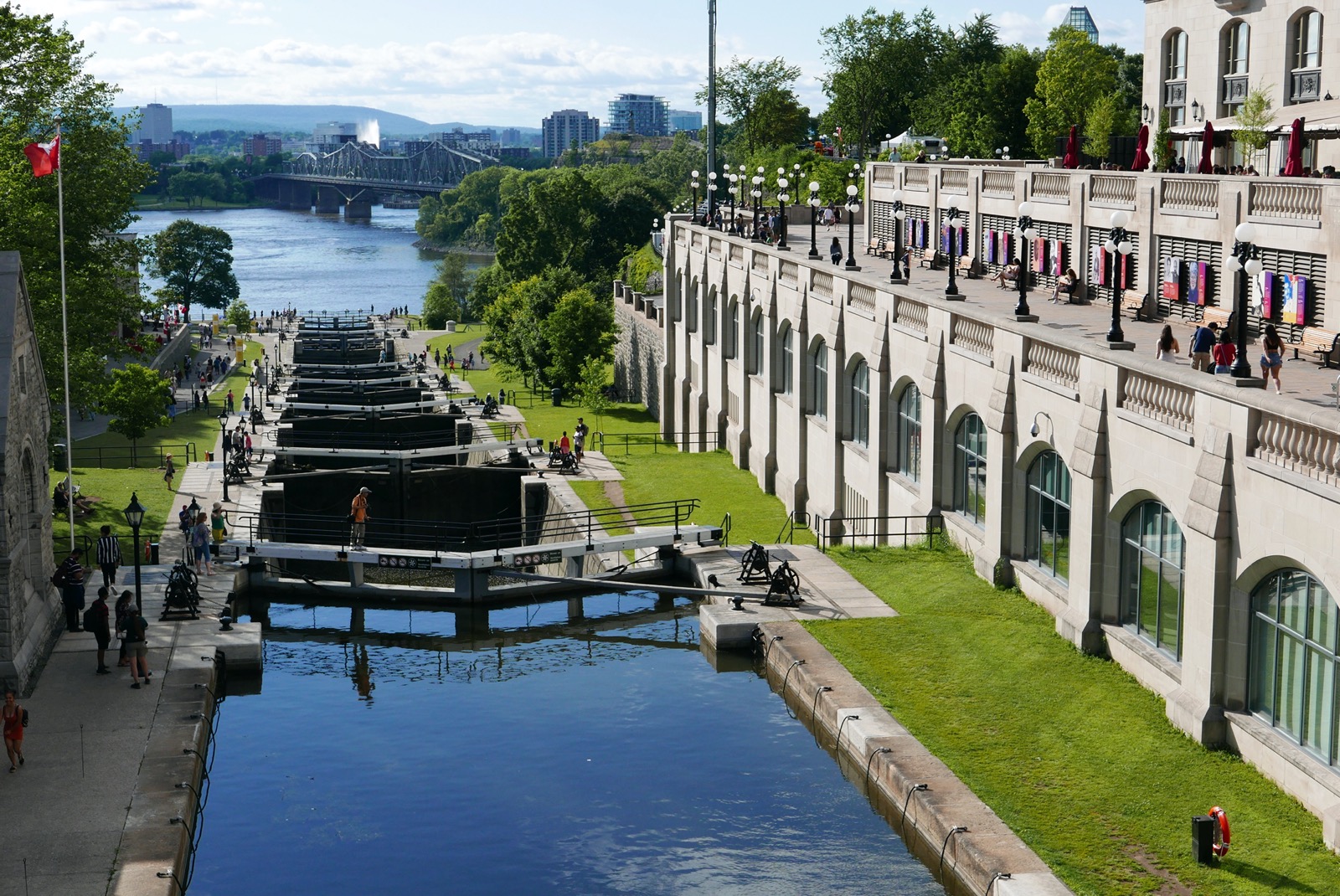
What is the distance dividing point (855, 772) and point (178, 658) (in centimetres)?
1444

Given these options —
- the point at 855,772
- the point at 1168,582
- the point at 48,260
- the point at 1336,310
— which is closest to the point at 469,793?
the point at 855,772

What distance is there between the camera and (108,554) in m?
37.2

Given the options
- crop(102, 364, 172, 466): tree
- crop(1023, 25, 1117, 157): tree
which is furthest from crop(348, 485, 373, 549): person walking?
crop(1023, 25, 1117, 157): tree

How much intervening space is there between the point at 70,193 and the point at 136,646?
26.0 m

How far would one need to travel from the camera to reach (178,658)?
32.8m

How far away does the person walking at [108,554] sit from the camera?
3700cm

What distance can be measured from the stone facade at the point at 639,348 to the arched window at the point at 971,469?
3893 centimetres

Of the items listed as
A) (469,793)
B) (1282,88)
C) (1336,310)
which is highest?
(1282,88)

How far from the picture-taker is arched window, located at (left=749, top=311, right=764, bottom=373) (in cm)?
5750

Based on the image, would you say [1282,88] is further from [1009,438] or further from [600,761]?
[600,761]

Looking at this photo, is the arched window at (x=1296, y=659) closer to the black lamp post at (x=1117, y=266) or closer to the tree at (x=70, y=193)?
the black lamp post at (x=1117, y=266)

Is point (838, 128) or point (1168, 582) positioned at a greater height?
point (838, 128)

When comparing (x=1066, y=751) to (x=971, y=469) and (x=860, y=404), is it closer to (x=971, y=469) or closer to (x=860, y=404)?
(x=971, y=469)

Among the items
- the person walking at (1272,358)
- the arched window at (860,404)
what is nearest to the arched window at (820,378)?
the arched window at (860,404)
